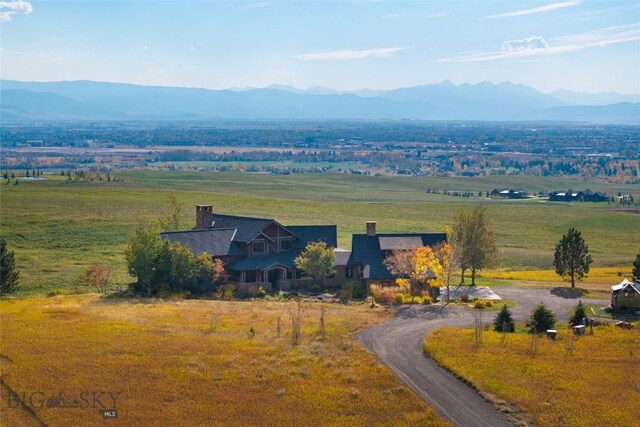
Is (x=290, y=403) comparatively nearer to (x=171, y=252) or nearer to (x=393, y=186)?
(x=171, y=252)

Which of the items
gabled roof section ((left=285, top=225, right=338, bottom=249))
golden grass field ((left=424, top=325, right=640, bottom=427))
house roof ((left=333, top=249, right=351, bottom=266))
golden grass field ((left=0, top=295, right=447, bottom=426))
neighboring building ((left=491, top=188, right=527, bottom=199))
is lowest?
neighboring building ((left=491, top=188, right=527, bottom=199))

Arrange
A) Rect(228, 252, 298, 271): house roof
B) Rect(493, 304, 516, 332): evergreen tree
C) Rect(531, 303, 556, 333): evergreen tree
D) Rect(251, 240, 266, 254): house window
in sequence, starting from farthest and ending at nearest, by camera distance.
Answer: Rect(251, 240, 266, 254): house window → Rect(228, 252, 298, 271): house roof → Rect(493, 304, 516, 332): evergreen tree → Rect(531, 303, 556, 333): evergreen tree

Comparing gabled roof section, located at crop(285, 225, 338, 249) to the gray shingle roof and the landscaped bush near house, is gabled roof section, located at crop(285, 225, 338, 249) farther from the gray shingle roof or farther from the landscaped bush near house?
the landscaped bush near house

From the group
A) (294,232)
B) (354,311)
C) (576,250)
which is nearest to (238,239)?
(294,232)

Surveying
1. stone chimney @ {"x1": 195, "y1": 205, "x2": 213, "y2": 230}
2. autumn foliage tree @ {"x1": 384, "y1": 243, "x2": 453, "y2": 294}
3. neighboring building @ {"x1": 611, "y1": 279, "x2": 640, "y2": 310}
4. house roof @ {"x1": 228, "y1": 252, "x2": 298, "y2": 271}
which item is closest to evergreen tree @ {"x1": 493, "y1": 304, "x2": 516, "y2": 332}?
neighboring building @ {"x1": 611, "y1": 279, "x2": 640, "y2": 310}

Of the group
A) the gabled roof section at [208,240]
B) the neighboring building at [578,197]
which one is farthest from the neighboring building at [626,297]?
the neighboring building at [578,197]

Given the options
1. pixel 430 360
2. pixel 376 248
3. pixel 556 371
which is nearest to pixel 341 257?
pixel 376 248
